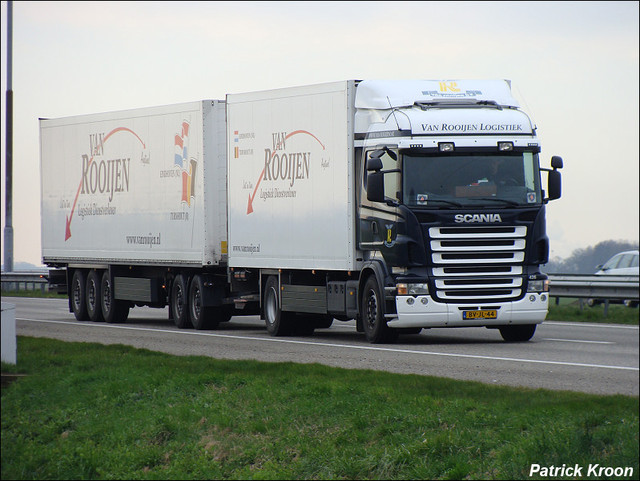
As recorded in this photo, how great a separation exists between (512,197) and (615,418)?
9.31 meters

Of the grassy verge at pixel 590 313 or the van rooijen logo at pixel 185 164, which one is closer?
the van rooijen logo at pixel 185 164

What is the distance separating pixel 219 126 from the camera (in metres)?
22.7

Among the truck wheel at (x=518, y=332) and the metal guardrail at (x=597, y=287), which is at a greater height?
Result: the metal guardrail at (x=597, y=287)

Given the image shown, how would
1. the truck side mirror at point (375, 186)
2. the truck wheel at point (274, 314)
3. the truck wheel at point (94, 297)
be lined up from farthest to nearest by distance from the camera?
the truck wheel at point (94, 297), the truck wheel at point (274, 314), the truck side mirror at point (375, 186)

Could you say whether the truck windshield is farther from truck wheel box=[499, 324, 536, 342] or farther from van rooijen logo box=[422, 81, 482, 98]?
truck wheel box=[499, 324, 536, 342]

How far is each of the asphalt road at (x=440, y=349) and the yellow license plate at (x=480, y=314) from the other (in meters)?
0.47

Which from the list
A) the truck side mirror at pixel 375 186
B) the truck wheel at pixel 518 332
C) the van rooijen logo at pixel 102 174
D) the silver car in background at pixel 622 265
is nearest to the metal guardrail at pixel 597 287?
the truck wheel at pixel 518 332

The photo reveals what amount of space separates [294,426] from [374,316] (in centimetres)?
865

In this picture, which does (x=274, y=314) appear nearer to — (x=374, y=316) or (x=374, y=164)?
(x=374, y=316)

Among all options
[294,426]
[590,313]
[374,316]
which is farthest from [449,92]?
[294,426]

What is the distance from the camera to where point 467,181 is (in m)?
17.6

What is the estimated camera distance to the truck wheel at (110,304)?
26.0m

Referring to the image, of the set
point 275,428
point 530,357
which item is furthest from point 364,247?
point 275,428

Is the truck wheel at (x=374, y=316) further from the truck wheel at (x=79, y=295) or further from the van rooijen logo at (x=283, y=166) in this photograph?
the truck wheel at (x=79, y=295)
